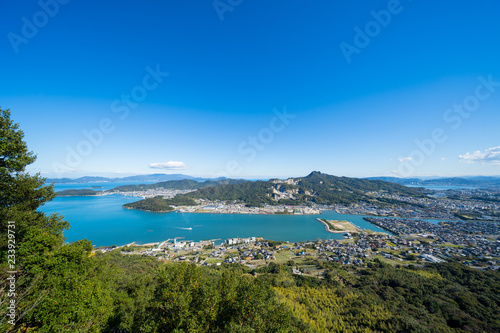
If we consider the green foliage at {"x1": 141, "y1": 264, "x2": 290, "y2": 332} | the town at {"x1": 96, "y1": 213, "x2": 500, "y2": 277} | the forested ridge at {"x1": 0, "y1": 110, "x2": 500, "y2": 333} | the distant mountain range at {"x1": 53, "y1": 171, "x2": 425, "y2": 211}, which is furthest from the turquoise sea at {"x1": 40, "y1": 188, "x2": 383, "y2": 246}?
the green foliage at {"x1": 141, "y1": 264, "x2": 290, "y2": 332}

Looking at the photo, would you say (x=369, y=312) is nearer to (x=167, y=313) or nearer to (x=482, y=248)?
(x=167, y=313)

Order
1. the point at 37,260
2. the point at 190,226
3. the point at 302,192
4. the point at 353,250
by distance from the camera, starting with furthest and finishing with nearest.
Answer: the point at 302,192 < the point at 190,226 < the point at 353,250 < the point at 37,260

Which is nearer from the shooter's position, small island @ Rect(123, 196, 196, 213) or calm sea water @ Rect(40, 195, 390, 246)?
calm sea water @ Rect(40, 195, 390, 246)

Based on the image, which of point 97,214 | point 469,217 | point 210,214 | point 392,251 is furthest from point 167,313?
point 469,217

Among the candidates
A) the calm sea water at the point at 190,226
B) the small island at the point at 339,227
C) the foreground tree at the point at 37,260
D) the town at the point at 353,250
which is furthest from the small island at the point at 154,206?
the foreground tree at the point at 37,260

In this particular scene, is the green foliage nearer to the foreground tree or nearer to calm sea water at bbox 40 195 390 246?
the foreground tree

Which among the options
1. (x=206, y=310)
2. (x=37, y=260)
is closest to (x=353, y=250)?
(x=206, y=310)

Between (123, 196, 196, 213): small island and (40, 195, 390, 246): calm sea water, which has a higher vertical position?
(123, 196, 196, 213): small island

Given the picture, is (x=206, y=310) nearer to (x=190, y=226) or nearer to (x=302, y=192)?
(x=190, y=226)
